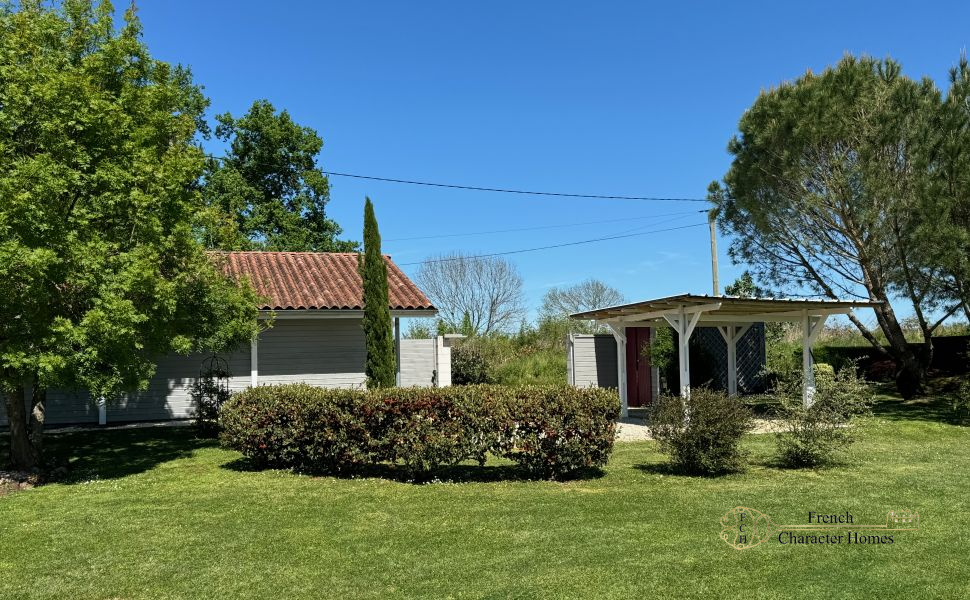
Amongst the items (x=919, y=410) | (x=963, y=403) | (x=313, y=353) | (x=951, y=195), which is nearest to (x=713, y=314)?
(x=963, y=403)

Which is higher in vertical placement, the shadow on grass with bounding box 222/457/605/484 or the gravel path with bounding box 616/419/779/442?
the shadow on grass with bounding box 222/457/605/484

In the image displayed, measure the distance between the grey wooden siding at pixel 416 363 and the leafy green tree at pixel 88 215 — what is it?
796cm

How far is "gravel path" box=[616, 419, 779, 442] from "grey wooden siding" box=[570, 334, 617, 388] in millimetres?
4126

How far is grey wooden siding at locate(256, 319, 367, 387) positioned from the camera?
14812 millimetres

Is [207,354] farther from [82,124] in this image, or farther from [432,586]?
[432,586]

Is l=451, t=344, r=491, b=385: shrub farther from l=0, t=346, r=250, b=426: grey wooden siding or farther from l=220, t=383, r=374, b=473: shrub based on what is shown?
l=220, t=383, r=374, b=473: shrub

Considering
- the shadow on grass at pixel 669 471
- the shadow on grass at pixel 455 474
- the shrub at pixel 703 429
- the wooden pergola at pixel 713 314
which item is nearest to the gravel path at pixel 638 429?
the wooden pergola at pixel 713 314

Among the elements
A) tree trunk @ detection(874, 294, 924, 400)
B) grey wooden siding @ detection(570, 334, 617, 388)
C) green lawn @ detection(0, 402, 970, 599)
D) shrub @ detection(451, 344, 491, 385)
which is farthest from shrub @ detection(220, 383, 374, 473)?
tree trunk @ detection(874, 294, 924, 400)

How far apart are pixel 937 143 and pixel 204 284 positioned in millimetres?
15160

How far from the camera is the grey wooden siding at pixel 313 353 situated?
14.8 m

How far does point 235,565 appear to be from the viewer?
5.06 m

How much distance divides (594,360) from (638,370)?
1.29 meters

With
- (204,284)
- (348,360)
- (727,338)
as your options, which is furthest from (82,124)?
(727,338)

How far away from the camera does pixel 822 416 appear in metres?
8.54
